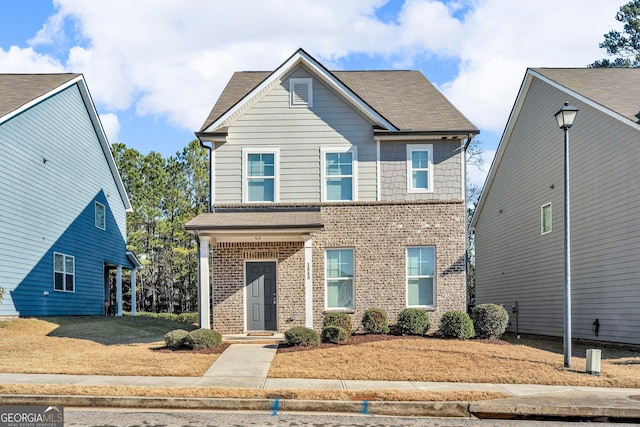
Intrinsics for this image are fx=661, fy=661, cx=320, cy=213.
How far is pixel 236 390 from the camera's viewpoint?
36.1 feet

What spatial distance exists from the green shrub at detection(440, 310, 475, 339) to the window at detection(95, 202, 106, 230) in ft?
56.5

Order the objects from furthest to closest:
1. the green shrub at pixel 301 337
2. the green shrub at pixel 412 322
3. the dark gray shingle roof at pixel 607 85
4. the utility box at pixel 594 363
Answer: the dark gray shingle roof at pixel 607 85 → the green shrub at pixel 412 322 → the green shrub at pixel 301 337 → the utility box at pixel 594 363

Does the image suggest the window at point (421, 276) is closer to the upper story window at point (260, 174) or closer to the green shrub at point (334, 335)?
the green shrub at point (334, 335)

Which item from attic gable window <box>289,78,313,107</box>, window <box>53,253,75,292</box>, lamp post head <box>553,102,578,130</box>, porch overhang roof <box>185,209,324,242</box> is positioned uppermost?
attic gable window <box>289,78,313,107</box>

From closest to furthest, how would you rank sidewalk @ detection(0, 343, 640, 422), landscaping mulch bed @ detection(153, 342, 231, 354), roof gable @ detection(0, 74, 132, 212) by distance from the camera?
1. sidewalk @ detection(0, 343, 640, 422)
2. landscaping mulch bed @ detection(153, 342, 231, 354)
3. roof gable @ detection(0, 74, 132, 212)

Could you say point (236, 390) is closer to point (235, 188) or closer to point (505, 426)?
point (505, 426)

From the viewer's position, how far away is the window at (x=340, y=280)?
19.6 meters

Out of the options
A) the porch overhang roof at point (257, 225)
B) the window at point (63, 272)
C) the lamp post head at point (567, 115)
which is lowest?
the window at point (63, 272)

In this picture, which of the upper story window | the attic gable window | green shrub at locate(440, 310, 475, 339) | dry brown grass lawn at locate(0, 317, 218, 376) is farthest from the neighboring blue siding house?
green shrub at locate(440, 310, 475, 339)

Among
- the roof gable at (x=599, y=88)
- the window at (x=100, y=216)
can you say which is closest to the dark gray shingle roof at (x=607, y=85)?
the roof gable at (x=599, y=88)

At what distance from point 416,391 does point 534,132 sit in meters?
16.3

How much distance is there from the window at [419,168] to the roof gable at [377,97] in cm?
61

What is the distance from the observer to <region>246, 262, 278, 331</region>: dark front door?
768 inches

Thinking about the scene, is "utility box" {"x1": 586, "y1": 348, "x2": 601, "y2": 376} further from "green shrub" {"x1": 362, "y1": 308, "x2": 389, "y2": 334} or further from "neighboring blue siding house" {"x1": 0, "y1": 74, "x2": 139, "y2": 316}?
"neighboring blue siding house" {"x1": 0, "y1": 74, "x2": 139, "y2": 316}
